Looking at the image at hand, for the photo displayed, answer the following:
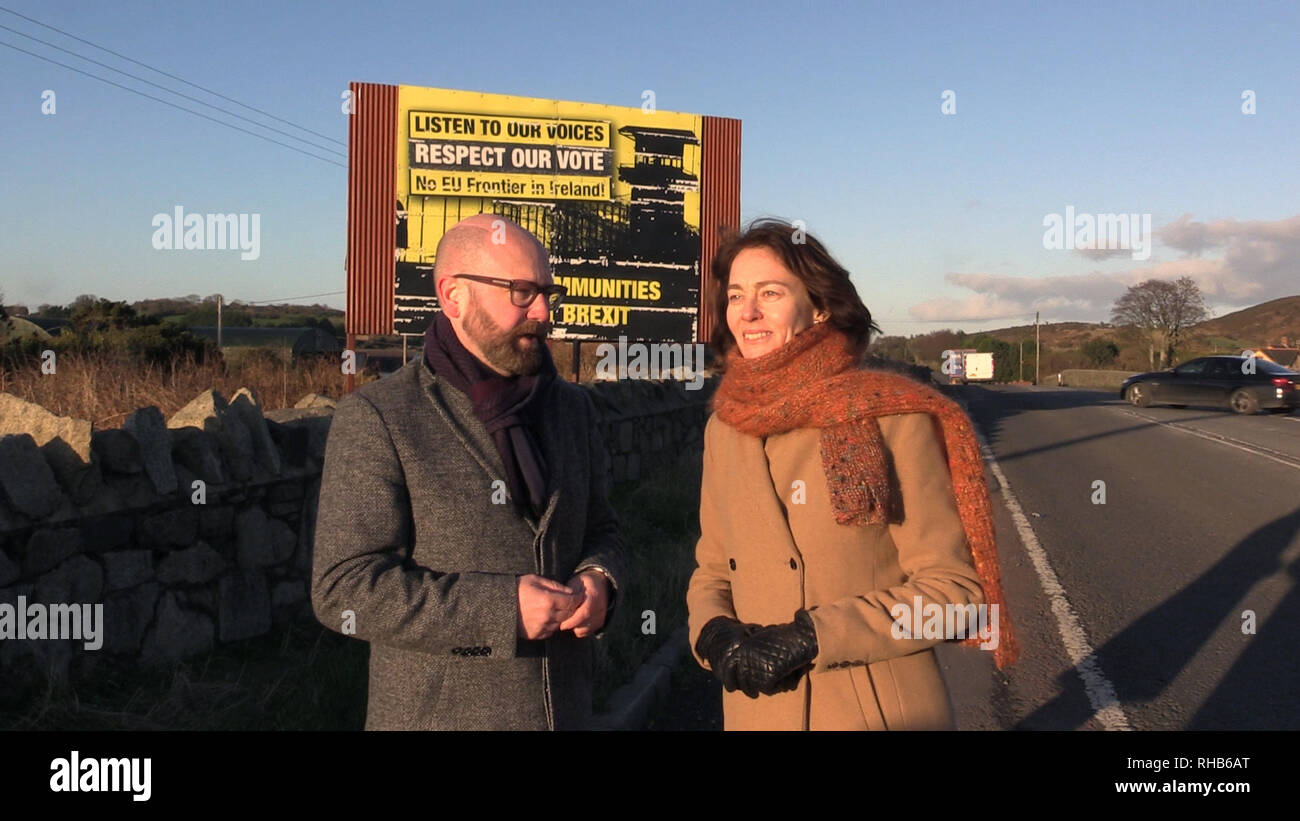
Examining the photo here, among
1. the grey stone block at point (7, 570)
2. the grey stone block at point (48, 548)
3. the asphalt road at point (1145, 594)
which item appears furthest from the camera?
the asphalt road at point (1145, 594)

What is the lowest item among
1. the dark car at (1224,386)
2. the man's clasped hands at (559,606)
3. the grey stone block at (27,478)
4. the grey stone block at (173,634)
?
the grey stone block at (173,634)

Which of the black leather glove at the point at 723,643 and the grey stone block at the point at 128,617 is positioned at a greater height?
the black leather glove at the point at 723,643

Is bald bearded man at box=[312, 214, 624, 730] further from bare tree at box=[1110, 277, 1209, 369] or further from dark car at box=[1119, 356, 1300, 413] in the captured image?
bare tree at box=[1110, 277, 1209, 369]

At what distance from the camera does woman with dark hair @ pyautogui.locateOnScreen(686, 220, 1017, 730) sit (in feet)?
7.44

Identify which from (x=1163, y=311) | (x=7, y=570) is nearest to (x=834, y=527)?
(x=7, y=570)

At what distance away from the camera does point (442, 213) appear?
13.9 m

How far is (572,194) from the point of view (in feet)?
45.5

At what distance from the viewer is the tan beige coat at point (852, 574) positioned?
2.26 meters

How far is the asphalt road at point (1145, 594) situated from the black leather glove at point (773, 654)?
3.04 meters

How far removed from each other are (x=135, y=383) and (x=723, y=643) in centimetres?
684

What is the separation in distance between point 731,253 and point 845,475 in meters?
0.75

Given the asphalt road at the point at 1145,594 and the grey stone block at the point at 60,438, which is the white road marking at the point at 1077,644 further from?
the grey stone block at the point at 60,438

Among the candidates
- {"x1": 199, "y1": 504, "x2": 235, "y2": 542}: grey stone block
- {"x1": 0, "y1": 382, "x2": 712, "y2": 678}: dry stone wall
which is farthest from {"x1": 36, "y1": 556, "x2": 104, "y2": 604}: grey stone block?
{"x1": 199, "y1": 504, "x2": 235, "y2": 542}: grey stone block

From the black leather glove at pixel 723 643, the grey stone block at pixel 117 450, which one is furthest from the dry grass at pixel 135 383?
the black leather glove at pixel 723 643
